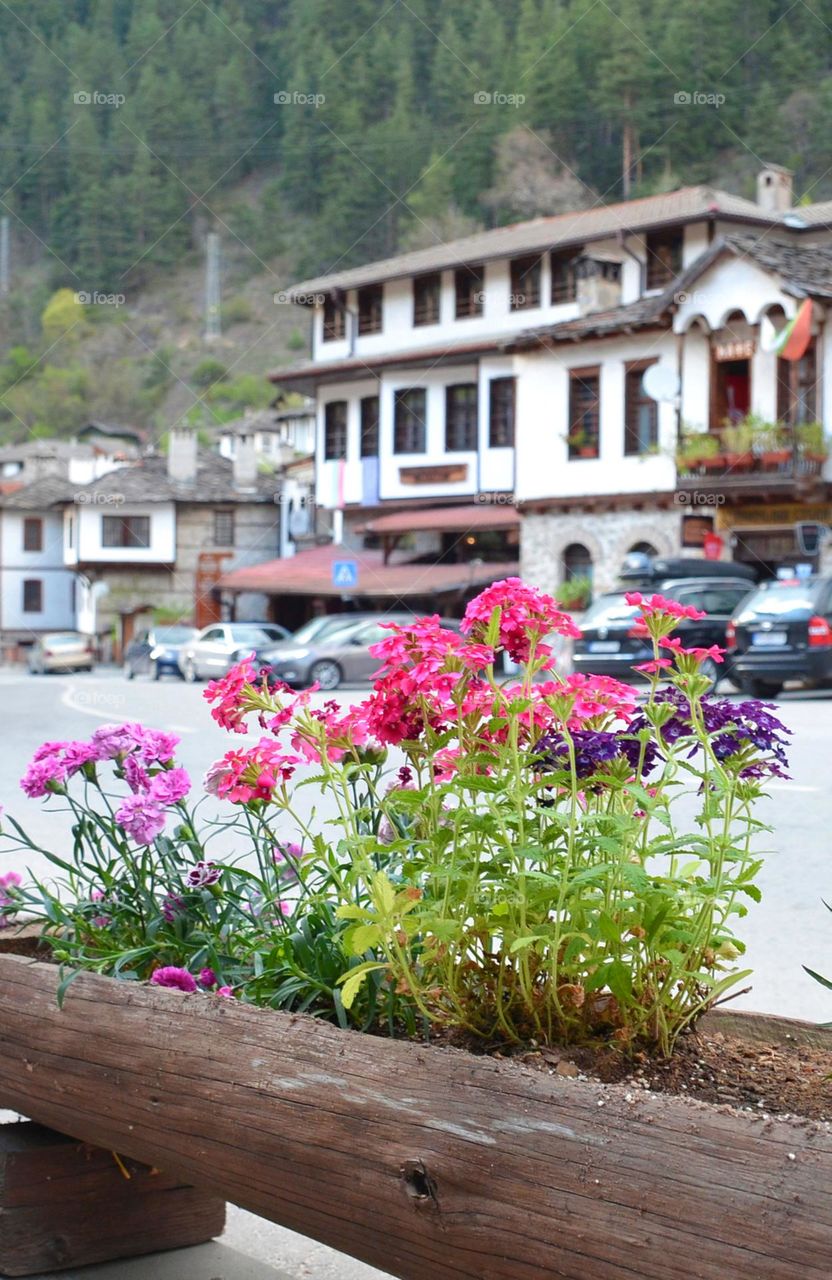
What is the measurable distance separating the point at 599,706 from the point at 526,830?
335 millimetres

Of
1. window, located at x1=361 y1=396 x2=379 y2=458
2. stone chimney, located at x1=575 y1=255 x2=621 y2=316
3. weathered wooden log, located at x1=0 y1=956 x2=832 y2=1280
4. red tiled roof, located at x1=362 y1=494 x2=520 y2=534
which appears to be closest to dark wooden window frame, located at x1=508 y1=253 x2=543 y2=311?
stone chimney, located at x1=575 y1=255 x2=621 y2=316

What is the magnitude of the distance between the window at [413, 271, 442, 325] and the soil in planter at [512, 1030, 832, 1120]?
38055 millimetres

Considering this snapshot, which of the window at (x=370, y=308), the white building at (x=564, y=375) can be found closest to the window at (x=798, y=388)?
the white building at (x=564, y=375)

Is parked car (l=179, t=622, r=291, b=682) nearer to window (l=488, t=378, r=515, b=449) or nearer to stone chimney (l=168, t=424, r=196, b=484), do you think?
window (l=488, t=378, r=515, b=449)

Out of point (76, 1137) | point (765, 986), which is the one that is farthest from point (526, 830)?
point (765, 986)

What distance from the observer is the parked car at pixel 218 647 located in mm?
33906

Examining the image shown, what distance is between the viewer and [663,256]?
35281 millimetres

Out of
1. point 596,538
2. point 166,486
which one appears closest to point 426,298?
point 596,538

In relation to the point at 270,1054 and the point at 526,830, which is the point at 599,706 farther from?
the point at 270,1054

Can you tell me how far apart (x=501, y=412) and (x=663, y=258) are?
515 cm

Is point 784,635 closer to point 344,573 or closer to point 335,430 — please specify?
point 344,573

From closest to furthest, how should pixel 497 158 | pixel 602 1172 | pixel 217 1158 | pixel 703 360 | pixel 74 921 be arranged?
pixel 602 1172, pixel 217 1158, pixel 74 921, pixel 703 360, pixel 497 158

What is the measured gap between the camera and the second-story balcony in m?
27.8

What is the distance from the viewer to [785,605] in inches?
754
